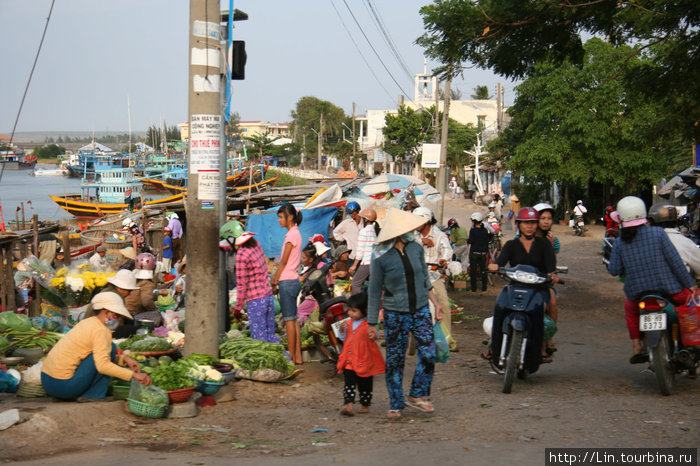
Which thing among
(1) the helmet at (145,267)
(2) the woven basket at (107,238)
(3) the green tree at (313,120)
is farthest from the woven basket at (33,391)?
(3) the green tree at (313,120)

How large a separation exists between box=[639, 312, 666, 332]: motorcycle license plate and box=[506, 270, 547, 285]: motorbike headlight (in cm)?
96

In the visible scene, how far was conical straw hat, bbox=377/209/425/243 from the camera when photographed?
579 cm

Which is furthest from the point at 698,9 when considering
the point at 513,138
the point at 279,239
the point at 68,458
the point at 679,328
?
the point at 513,138

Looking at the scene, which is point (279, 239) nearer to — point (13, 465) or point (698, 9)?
point (698, 9)

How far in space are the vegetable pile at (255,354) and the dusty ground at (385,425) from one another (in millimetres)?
251

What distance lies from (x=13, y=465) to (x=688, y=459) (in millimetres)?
4435

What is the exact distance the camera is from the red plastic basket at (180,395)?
611 centimetres

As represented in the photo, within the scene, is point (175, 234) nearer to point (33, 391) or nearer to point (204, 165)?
point (204, 165)

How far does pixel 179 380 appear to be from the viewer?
625 centimetres

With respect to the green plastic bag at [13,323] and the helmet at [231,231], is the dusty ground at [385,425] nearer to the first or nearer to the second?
the helmet at [231,231]

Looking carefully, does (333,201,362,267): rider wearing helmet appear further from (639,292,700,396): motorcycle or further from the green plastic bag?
(639,292,700,396): motorcycle

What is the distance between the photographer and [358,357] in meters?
5.96

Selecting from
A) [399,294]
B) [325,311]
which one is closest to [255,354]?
[325,311]

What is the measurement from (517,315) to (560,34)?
5.38 m
